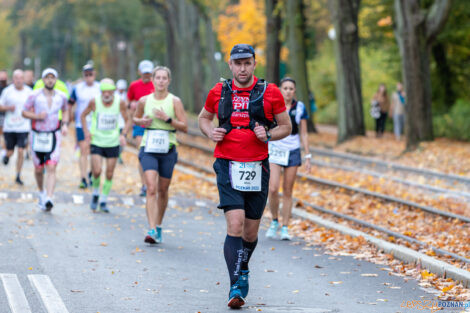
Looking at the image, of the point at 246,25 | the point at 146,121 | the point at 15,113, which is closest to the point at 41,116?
the point at 146,121

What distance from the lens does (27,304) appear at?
24.1 ft

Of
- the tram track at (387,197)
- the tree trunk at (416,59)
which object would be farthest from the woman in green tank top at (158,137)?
the tree trunk at (416,59)

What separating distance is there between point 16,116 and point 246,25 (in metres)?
45.2

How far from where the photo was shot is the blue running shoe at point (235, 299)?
24.4 ft

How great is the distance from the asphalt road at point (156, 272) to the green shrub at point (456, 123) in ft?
58.2

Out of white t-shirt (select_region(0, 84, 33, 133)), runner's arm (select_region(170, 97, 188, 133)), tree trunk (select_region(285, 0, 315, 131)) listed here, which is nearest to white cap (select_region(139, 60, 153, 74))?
white t-shirt (select_region(0, 84, 33, 133))

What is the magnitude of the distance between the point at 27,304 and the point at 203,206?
8500mm

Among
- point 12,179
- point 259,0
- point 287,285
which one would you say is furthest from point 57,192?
point 259,0

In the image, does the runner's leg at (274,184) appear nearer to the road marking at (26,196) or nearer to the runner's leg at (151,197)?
the runner's leg at (151,197)

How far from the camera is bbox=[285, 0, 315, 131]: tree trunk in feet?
104

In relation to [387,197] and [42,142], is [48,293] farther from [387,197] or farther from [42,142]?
[387,197]

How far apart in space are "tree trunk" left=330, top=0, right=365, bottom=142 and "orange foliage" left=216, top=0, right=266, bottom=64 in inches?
1076

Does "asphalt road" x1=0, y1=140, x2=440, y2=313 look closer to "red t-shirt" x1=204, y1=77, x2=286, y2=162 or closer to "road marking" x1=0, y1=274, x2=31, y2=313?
"road marking" x1=0, y1=274, x2=31, y2=313

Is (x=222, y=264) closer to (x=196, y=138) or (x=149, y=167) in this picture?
(x=149, y=167)
